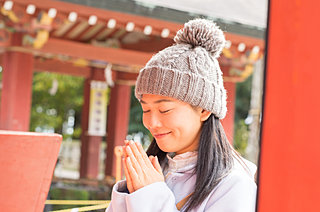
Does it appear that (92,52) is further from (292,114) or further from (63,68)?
(292,114)

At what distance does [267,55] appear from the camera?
0.61m

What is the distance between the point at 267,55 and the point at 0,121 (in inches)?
240

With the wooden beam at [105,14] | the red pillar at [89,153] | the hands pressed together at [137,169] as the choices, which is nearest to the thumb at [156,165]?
the hands pressed together at [137,169]

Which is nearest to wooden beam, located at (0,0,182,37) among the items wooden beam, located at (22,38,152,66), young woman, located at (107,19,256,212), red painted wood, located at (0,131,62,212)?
wooden beam, located at (22,38,152,66)

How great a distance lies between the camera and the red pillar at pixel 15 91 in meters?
6.18

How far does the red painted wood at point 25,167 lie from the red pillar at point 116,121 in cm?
664

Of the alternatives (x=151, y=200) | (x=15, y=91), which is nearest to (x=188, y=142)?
(x=151, y=200)

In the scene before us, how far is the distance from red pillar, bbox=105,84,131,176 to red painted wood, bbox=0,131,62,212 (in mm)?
6635

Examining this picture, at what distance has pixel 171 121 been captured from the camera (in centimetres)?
128

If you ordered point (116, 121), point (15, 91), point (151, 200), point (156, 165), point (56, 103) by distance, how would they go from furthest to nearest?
point (56, 103) < point (116, 121) < point (15, 91) < point (156, 165) < point (151, 200)

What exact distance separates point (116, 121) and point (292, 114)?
8318 mm

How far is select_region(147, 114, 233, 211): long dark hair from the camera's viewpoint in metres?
1.20

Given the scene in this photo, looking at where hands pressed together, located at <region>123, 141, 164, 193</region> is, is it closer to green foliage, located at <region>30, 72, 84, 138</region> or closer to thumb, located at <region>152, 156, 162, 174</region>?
thumb, located at <region>152, 156, 162, 174</region>

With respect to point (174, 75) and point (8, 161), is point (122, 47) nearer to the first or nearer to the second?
point (8, 161)
